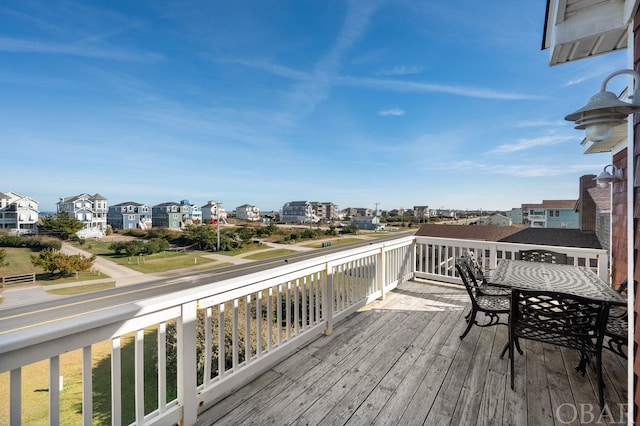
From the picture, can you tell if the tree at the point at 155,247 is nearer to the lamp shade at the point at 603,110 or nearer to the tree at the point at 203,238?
the tree at the point at 203,238

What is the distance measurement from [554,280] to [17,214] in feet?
99.2

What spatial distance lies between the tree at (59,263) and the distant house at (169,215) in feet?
74.2

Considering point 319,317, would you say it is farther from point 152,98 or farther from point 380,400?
point 152,98

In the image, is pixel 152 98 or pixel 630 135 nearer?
pixel 630 135

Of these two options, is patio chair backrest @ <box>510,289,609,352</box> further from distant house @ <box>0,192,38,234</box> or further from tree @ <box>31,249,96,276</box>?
distant house @ <box>0,192,38,234</box>

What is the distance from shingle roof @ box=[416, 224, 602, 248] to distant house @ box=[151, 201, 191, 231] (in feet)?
120

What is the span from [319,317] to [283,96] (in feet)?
53.1

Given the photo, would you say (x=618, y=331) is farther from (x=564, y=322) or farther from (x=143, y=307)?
(x=143, y=307)

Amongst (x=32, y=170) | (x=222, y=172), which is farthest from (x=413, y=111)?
(x=32, y=170)

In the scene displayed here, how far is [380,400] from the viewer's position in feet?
6.16

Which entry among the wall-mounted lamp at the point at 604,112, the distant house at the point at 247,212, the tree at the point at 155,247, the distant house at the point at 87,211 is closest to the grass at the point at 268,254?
the tree at the point at 155,247

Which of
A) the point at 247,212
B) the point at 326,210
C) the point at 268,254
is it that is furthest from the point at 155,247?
the point at 326,210

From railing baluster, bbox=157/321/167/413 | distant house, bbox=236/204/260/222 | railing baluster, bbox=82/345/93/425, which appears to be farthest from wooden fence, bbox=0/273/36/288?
distant house, bbox=236/204/260/222

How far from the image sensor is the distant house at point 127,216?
3359cm
